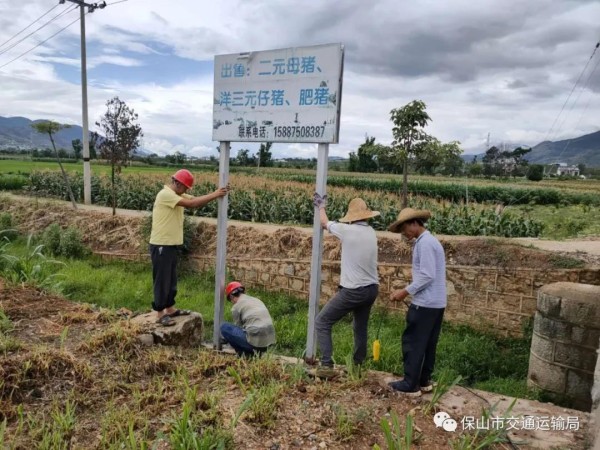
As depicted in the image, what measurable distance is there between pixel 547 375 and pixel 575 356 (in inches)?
14.4

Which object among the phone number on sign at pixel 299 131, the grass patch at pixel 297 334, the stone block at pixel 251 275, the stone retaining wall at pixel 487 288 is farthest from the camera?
the stone block at pixel 251 275

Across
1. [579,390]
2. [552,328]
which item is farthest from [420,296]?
[579,390]

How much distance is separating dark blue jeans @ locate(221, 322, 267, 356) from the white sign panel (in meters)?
1.95

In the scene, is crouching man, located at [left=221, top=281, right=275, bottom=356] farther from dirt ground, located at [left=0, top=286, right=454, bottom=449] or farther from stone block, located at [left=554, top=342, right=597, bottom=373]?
stone block, located at [left=554, top=342, right=597, bottom=373]

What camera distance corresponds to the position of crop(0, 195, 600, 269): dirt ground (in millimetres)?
7223

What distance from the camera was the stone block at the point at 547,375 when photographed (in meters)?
5.06

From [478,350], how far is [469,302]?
1072 millimetres

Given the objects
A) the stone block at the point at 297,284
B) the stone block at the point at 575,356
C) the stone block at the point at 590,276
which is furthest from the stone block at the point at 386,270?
the stone block at the point at 575,356

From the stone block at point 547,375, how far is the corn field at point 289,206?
5166mm

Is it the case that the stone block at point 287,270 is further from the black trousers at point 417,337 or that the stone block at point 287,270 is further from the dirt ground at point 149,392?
the black trousers at point 417,337

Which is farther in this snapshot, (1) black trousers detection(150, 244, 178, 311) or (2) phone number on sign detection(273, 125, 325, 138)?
(1) black trousers detection(150, 244, 178, 311)

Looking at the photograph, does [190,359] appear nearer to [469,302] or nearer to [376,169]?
[469,302]

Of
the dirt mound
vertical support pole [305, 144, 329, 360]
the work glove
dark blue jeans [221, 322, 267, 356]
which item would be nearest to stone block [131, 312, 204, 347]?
dark blue jeans [221, 322, 267, 356]

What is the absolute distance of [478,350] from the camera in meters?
6.15
